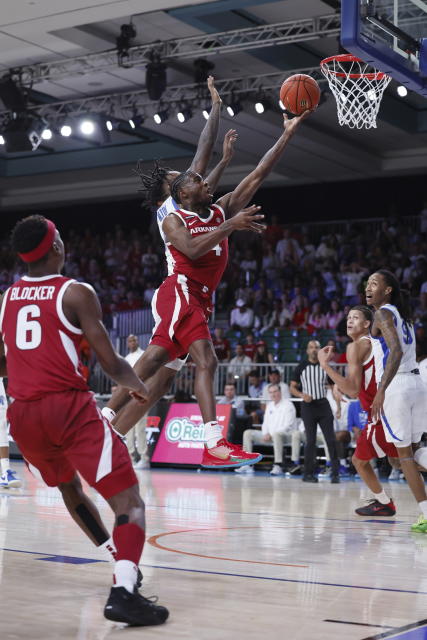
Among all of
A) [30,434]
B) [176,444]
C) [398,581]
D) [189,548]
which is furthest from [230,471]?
[30,434]

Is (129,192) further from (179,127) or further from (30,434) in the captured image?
(30,434)

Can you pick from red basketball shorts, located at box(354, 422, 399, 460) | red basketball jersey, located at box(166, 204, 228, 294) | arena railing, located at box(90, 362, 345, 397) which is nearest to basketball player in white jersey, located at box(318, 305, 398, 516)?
red basketball shorts, located at box(354, 422, 399, 460)

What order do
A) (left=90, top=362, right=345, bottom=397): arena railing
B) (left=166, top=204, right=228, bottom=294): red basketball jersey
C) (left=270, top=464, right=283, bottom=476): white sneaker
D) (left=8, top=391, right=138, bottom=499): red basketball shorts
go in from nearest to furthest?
(left=8, top=391, right=138, bottom=499): red basketball shorts < (left=166, top=204, right=228, bottom=294): red basketball jersey < (left=270, top=464, right=283, bottom=476): white sneaker < (left=90, top=362, right=345, bottom=397): arena railing

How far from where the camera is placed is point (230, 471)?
15.3 metres

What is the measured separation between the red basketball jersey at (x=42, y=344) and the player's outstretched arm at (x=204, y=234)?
5.52 ft

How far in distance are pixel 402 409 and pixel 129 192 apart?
63.3ft

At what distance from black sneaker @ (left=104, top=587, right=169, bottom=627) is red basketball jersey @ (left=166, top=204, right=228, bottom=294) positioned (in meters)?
2.84

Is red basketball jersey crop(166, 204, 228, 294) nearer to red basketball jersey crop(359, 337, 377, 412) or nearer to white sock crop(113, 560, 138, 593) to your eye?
red basketball jersey crop(359, 337, 377, 412)

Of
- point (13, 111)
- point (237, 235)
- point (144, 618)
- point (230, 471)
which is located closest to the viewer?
point (144, 618)

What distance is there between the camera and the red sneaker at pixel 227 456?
583 cm

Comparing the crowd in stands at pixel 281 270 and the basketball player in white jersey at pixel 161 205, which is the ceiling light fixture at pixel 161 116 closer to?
the crowd in stands at pixel 281 270

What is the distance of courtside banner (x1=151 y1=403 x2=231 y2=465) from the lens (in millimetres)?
15008

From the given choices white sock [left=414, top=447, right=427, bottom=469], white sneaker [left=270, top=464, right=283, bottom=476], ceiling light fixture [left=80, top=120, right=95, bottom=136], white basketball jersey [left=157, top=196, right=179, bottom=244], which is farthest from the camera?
ceiling light fixture [left=80, top=120, right=95, bottom=136]

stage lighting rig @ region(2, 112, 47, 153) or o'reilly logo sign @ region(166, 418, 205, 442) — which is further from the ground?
stage lighting rig @ region(2, 112, 47, 153)
